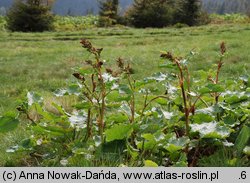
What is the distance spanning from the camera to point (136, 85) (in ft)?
13.0

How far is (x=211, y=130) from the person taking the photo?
3520 millimetres

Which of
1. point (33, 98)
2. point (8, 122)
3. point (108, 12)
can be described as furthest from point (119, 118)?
point (108, 12)

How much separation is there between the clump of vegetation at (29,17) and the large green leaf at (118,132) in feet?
139

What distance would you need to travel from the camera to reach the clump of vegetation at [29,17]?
44.9m

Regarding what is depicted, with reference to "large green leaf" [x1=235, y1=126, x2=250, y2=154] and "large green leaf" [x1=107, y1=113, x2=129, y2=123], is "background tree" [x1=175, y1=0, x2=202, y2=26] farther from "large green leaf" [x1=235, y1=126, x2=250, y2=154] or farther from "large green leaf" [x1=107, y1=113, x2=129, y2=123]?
"large green leaf" [x1=235, y1=126, x2=250, y2=154]

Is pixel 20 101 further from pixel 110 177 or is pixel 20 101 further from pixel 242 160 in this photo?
pixel 242 160

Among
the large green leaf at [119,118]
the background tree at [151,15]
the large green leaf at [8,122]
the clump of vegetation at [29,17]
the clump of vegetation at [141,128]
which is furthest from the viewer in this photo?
the background tree at [151,15]

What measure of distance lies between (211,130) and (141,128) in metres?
0.59

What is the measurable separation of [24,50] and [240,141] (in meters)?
18.5

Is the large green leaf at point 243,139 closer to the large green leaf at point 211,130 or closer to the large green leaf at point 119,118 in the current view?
the large green leaf at point 211,130

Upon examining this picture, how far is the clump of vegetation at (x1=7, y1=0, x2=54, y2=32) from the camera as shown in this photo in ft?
147

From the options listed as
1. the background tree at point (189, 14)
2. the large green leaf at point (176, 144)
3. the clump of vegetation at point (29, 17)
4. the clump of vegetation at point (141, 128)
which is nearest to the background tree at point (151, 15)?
the background tree at point (189, 14)

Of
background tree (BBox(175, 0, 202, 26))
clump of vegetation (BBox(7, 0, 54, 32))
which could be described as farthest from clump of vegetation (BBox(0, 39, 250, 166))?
background tree (BBox(175, 0, 202, 26))

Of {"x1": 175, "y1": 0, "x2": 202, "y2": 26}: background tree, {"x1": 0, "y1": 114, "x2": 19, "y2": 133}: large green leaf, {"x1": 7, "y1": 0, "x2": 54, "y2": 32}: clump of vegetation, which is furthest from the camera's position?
{"x1": 175, "y1": 0, "x2": 202, "y2": 26}: background tree
